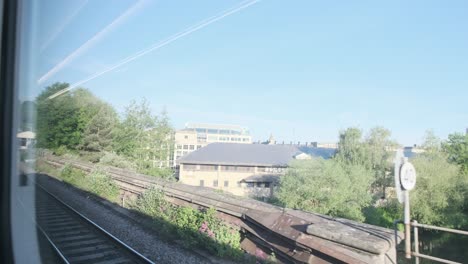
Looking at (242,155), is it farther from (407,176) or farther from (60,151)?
(60,151)

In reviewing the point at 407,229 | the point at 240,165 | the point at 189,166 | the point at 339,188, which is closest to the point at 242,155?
the point at 240,165

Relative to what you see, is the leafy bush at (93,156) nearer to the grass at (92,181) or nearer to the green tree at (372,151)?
the grass at (92,181)

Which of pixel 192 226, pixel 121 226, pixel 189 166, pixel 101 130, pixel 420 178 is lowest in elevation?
pixel 121 226

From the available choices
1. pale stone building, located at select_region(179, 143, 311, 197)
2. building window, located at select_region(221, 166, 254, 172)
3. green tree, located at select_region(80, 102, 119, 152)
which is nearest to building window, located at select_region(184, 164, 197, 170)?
pale stone building, located at select_region(179, 143, 311, 197)

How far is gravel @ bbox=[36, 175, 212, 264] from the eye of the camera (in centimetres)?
313

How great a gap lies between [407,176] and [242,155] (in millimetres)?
1586

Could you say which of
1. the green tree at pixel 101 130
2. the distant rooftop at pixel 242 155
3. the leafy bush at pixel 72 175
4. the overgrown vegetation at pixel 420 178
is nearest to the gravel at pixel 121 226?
the leafy bush at pixel 72 175

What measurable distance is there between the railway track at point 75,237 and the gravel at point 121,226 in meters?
0.19

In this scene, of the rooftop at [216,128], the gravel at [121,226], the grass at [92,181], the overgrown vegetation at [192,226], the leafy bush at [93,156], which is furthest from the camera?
the grass at [92,181]

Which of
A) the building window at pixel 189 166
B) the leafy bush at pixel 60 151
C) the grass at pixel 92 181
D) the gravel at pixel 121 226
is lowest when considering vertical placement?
the gravel at pixel 121 226

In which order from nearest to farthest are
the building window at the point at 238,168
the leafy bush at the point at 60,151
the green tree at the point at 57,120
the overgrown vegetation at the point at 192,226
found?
the building window at the point at 238,168 < the green tree at the point at 57,120 < the overgrown vegetation at the point at 192,226 < the leafy bush at the point at 60,151

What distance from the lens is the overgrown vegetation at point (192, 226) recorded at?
2.97 metres

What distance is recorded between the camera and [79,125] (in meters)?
3.72

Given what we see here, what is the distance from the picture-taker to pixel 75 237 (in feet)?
11.4
